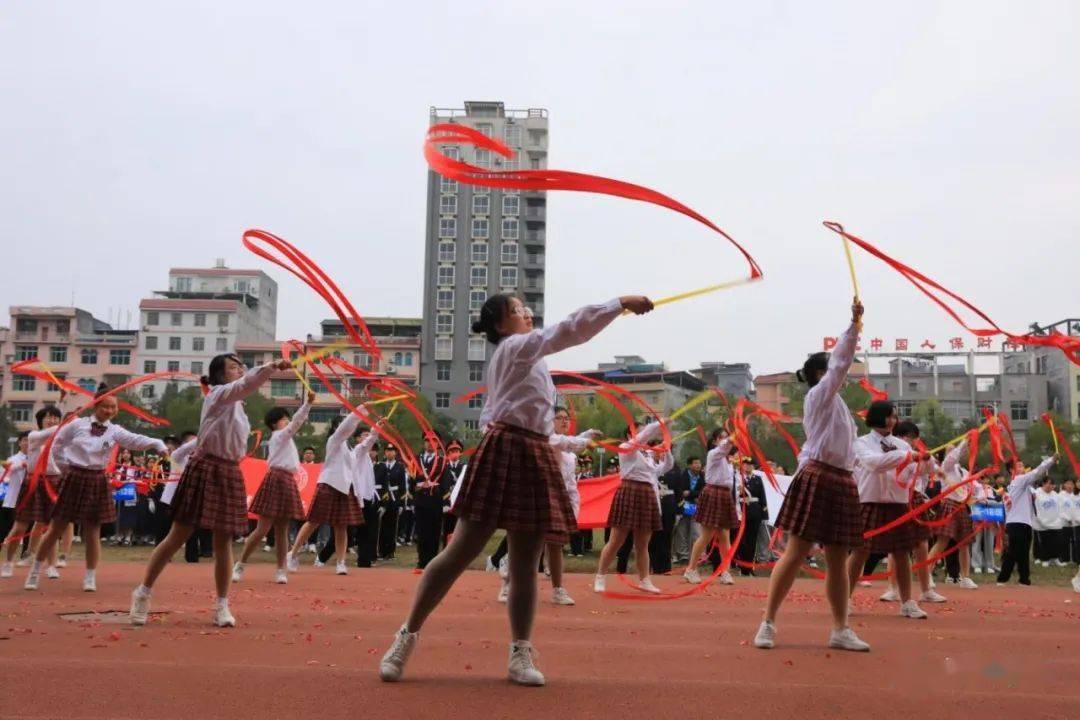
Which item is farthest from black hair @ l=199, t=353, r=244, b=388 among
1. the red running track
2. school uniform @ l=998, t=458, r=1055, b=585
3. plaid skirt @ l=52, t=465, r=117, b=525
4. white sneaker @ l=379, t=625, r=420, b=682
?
school uniform @ l=998, t=458, r=1055, b=585

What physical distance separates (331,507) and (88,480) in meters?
3.45

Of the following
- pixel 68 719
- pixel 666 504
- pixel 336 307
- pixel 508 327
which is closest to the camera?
pixel 68 719

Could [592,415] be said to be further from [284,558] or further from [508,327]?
[508,327]

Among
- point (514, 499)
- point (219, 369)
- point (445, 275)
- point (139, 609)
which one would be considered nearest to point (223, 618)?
point (139, 609)

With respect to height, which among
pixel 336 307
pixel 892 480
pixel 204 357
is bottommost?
pixel 892 480

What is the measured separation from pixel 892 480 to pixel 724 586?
3.71m

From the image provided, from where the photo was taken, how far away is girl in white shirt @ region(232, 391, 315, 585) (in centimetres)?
1129

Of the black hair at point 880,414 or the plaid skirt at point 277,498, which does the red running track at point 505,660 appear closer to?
the black hair at point 880,414

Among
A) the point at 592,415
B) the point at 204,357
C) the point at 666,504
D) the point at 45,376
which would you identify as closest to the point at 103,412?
the point at 45,376

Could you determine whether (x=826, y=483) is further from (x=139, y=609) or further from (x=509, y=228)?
(x=509, y=228)

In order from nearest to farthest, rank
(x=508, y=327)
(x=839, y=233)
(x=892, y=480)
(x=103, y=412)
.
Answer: (x=508, y=327) < (x=839, y=233) < (x=892, y=480) < (x=103, y=412)

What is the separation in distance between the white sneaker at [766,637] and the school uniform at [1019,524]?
27.8 feet

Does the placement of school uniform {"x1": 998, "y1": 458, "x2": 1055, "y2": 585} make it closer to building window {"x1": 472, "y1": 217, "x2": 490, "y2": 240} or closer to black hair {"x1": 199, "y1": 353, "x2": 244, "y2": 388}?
black hair {"x1": 199, "y1": 353, "x2": 244, "y2": 388}

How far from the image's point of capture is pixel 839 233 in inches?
240
